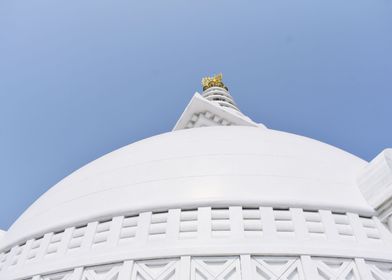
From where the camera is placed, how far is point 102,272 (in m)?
6.34

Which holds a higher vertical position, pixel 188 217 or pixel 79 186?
pixel 79 186

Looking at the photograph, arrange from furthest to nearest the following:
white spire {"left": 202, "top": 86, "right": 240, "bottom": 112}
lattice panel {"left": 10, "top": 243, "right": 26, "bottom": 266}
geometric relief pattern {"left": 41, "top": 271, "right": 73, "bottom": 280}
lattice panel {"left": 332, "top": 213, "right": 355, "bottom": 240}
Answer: white spire {"left": 202, "top": 86, "right": 240, "bottom": 112} → lattice panel {"left": 10, "top": 243, "right": 26, "bottom": 266} → lattice panel {"left": 332, "top": 213, "right": 355, "bottom": 240} → geometric relief pattern {"left": 41, "top": 271, "right": 73, "bottom": 280}

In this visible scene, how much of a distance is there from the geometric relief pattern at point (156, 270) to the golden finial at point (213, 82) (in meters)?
21.0

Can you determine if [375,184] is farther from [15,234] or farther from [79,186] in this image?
[15,234]

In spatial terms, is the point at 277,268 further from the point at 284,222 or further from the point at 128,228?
the point at 128,228

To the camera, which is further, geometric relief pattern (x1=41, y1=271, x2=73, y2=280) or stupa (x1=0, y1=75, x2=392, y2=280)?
geometric relief pattern (x1=41, y1=271, x2=73, y2=280)

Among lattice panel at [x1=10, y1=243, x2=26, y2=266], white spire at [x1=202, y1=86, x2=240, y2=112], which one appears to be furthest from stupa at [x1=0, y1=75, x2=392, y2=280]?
white spire at [x1=202, y1=86, x2=240, y2=112]

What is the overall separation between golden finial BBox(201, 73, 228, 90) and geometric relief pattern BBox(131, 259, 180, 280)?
21.0 metres

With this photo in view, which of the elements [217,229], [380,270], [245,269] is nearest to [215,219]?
[217,229]

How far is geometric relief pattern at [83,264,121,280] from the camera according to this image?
616cm

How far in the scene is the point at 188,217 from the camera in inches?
269

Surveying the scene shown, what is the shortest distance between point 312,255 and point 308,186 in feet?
5.36

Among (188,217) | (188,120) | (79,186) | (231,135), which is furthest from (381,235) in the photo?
(188,120)

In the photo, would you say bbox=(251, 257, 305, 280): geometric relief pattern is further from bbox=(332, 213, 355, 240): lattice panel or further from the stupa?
bbox=(332, 213, 355, 240): lattice panel
